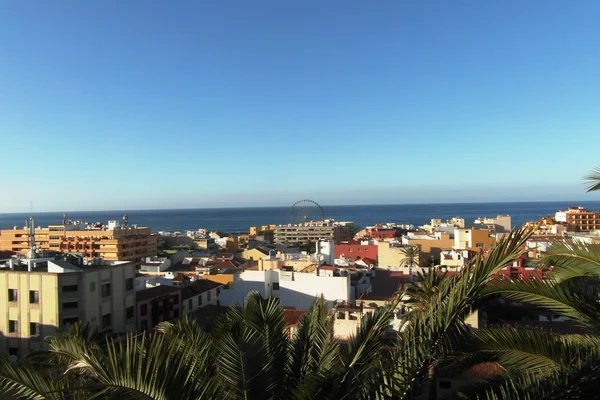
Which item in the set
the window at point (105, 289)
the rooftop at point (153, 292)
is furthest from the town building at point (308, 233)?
the window at point (105, 289)

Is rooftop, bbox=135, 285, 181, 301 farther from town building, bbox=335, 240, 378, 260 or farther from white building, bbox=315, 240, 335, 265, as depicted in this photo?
town building, bbox=335, 240, 378, 260

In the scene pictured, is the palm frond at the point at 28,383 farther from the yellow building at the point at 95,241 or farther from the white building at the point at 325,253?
the yellow building at the point at 95,241

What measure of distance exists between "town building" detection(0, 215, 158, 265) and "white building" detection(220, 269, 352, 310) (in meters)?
48.8

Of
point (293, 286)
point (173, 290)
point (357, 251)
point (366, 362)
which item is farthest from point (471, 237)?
point (366, 362)

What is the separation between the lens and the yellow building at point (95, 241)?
8112 centimetres

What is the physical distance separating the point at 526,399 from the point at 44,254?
3431 cm

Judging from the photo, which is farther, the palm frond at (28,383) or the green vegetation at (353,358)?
the palm frond at (28,383)

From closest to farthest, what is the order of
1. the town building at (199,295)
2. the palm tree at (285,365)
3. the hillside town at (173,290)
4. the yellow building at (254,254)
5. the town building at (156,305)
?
1. the palm tree at (285,365)
2. the hillside town at (173,290)
3. the town building at (156,305)
4. the town building at (199,295)
5. the yellow building at (254,254)

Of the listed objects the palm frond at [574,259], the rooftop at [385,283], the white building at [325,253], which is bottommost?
the rooftop at [385,283]

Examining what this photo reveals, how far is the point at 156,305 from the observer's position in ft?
99.9

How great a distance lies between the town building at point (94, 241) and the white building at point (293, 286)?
4883 cm

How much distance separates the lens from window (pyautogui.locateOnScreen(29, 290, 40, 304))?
972 inches

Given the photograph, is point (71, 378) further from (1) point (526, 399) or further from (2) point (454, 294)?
(1) point (526, 399)

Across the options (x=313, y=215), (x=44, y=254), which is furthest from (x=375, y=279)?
(x=313, y=215)
